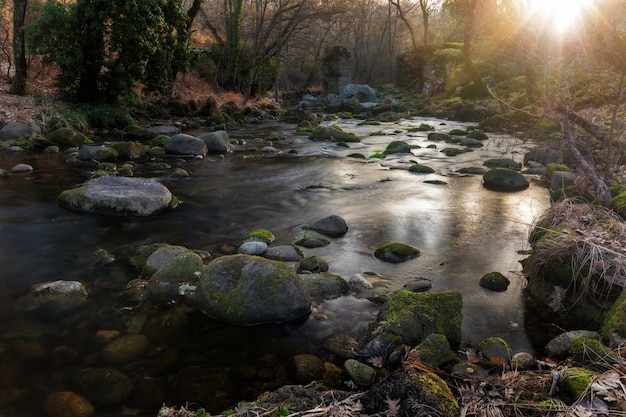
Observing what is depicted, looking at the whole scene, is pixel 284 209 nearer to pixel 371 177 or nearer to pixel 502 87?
pixel 371 177

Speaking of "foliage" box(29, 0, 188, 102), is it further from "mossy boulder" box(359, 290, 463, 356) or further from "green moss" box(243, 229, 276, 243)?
"mossy boulder" box(359, 290, 463, 356)

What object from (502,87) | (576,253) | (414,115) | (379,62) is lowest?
(576,253)

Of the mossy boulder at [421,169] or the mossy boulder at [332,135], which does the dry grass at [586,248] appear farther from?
the mossy boulder at [332,135]

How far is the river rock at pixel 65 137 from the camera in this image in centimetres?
1523

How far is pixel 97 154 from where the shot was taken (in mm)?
13094

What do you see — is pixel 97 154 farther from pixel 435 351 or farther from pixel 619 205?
pixel 619 205

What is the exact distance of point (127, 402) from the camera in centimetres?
365

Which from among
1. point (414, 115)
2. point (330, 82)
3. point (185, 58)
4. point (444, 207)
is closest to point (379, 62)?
point (330, 82)

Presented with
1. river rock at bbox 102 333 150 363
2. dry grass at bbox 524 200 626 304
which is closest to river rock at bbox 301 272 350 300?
river rock at bbox 102 333 150 363

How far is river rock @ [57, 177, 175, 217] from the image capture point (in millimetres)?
8500

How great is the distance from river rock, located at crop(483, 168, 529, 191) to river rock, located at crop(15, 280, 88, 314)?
31.8 ft

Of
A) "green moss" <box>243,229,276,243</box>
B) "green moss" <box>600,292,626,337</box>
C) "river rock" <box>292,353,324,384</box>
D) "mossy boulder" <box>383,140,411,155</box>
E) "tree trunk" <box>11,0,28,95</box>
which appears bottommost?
"river rock" <box>292,353,324,384</box>

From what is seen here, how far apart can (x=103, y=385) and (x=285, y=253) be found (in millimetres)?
3206

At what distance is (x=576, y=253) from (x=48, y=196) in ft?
32.1
